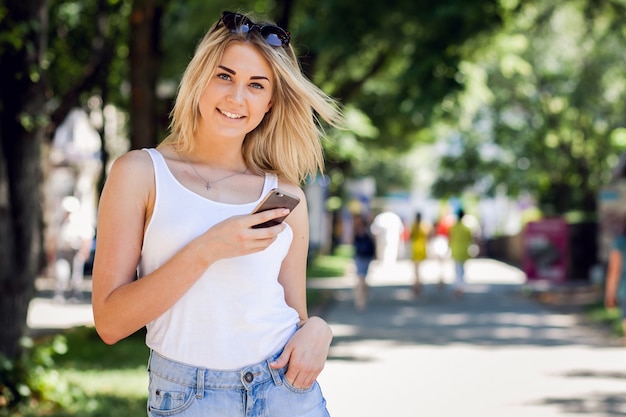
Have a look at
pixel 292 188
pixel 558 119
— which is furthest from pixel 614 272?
pixel 558 119

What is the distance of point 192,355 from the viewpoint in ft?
8.99

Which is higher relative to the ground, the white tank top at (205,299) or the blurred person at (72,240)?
the blurred person at (72,240)

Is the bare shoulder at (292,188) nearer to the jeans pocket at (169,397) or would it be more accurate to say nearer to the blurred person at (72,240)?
the jeans pocket at (169,397)

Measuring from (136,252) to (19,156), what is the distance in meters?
5.72

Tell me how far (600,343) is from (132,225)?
40.3 feet

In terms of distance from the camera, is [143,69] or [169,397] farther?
[143,69]

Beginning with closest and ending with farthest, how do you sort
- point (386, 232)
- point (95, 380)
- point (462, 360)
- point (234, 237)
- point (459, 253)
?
point (234, 237)
point (95, 380)
point (462, 360)
point (459, 253)
point (386, 232)

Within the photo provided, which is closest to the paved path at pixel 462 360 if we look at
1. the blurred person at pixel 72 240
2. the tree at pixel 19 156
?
the blurred person at pixel 72 240

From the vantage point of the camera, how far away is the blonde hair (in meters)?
2.95

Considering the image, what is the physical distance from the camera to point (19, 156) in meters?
8.16

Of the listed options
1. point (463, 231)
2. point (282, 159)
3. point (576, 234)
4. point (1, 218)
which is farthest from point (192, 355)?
point (576, 234)

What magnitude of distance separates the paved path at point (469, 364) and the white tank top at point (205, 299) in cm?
556

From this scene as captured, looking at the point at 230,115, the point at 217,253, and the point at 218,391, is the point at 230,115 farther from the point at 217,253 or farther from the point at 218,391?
the point at 218,391

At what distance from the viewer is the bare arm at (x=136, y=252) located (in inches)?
103
